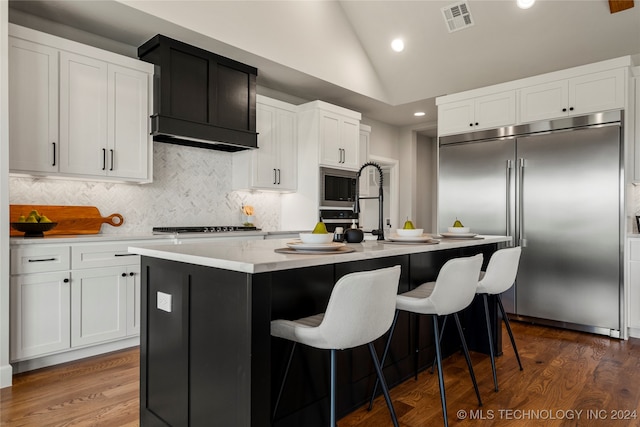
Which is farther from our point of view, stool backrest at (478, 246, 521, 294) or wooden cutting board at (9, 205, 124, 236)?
wooden cutting board at (9, 205, 124, 236)

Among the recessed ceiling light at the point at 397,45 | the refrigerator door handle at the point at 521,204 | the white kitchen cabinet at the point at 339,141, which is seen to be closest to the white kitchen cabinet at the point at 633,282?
the refrigerator door handle at the point at 521,204

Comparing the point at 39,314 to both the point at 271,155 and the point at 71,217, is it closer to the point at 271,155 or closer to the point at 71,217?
the point at 71,217

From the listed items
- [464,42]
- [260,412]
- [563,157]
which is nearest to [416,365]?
[260,412]

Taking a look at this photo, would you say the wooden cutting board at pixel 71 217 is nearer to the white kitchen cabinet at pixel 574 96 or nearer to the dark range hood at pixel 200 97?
the dark range hood at pixel 200 97

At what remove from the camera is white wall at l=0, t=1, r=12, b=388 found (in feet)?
8.30

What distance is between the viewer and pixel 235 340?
4.85 ft

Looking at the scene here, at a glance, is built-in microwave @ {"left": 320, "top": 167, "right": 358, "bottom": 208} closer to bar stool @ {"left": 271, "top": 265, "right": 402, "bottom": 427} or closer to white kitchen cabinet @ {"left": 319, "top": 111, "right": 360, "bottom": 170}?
white kitchen cabinet @ {"left": 319, "top": 111, "right": 360, "bottom": 170}

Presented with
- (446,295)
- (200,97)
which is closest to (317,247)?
(446,295)

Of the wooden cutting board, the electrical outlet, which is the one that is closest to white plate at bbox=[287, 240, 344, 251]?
the electrical outlet

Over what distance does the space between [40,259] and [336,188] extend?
3.17 meters

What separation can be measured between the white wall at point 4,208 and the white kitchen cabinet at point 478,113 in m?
4.06

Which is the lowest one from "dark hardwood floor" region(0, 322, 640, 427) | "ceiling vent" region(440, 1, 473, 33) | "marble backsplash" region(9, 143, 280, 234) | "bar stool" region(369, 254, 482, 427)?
"dark hardwood floor" region(0, 322, 640, 427)

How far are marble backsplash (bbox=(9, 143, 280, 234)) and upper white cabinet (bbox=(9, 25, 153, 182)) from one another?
1.06 feet

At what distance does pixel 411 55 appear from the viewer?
16.4ft
